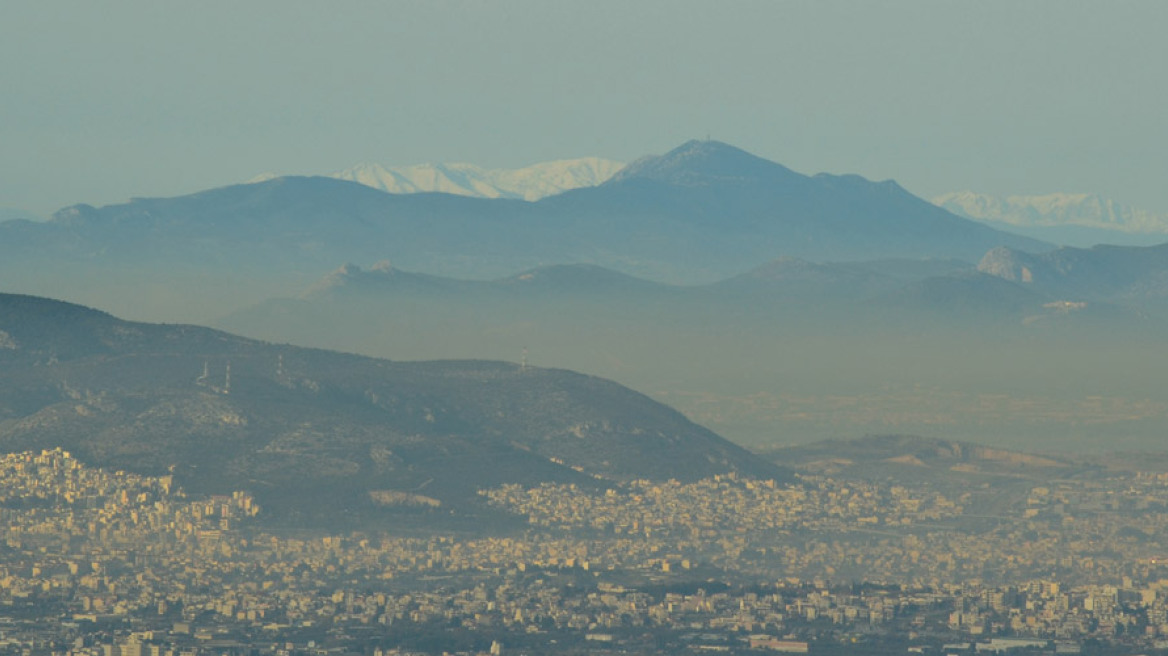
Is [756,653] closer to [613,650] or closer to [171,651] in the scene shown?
[613,650]

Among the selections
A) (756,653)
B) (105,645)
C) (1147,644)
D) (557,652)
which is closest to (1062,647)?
(1147,644)

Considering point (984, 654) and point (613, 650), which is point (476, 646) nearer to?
point (613, 650)

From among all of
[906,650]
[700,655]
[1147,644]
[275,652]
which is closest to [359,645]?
[275,652]

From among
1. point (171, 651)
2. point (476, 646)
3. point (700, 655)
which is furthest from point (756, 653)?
point (171, 651)

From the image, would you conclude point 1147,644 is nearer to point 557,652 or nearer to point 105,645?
point 557,652

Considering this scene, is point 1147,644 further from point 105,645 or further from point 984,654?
point 105,645

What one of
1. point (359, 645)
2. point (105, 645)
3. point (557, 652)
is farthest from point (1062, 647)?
point (105, 645)
